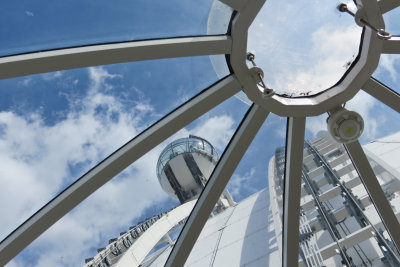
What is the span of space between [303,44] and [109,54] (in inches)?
162

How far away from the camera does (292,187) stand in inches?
263

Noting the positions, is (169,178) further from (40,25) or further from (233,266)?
(40,25)

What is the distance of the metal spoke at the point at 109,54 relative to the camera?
15.5 feet

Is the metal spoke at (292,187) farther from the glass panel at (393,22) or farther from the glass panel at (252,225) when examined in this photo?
the glass panel at (393,22)

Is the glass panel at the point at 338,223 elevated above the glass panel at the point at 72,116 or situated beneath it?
situated beneath

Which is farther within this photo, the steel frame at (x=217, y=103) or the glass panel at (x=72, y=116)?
the glass panel at (x=72, y=116)

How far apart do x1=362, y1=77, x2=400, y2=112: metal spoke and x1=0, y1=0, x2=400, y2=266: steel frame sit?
2 cm

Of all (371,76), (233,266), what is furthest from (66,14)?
(233,266)

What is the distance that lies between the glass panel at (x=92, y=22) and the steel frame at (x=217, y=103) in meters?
0.14

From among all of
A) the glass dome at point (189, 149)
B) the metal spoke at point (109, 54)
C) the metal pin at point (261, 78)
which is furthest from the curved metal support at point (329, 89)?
the glass dome at point (189, 149)

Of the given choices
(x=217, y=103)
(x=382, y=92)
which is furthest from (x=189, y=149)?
(x=382, y=92)

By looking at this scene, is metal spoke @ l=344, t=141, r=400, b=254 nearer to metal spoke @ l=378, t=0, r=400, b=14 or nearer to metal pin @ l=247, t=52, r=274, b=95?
metal pin @ l=247, t=52, r=274, b=95

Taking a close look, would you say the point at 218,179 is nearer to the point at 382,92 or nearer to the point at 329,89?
the point at 329,89

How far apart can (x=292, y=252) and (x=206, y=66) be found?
4097 millimetres
